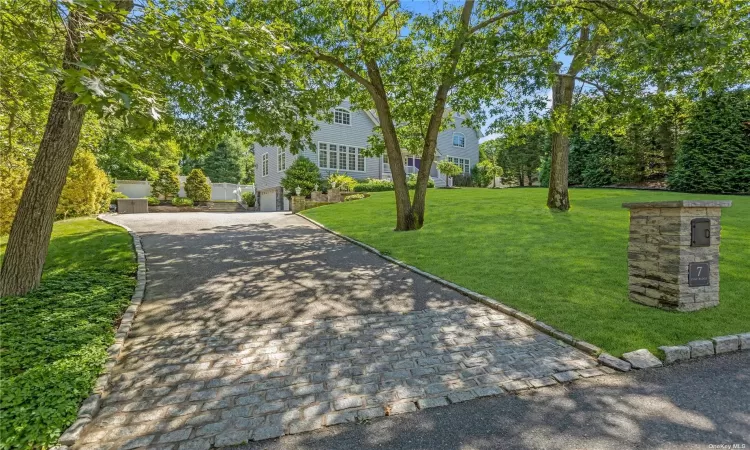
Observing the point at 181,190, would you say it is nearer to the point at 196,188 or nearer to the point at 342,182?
the point at 196,188

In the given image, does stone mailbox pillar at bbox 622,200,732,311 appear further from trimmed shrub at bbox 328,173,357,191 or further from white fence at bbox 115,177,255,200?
white fence at bbox 115,177,255,200

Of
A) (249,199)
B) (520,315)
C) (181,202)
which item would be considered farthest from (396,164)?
(249,199)

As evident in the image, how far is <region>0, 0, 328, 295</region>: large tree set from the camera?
3303 millimetres

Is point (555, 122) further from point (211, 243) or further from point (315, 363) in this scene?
point (211, 243)

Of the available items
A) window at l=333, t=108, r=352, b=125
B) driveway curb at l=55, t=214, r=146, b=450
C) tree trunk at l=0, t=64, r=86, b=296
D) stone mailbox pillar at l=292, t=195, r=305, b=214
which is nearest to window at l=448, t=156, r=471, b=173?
window at l=333, t=108, r=352, b=125

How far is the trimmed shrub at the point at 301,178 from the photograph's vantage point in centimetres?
2088

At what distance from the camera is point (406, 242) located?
32.9 ft

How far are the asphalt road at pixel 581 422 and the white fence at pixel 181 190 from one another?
29.8 metres

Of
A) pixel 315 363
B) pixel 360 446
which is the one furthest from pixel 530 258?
pixel 360 446

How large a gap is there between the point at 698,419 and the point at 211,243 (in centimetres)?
1065

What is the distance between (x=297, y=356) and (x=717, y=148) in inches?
896

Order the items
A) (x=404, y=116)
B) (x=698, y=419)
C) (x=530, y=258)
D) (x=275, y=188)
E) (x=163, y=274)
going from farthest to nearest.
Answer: (x=275, y=188) < (x=404, y=116) < (x=530, y=258) < (x=163, y=274) < (x=698, y=419)

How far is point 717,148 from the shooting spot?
56.4ft

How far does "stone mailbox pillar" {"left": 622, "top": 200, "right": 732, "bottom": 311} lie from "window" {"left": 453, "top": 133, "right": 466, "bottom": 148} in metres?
29.9
